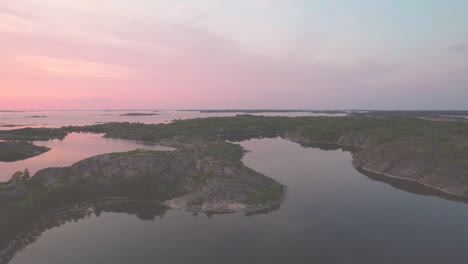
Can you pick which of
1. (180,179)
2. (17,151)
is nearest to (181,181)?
(180,179)

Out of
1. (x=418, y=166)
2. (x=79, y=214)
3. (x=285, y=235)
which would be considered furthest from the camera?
(x=418, y=166)

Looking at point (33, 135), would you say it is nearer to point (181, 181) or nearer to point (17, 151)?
point (17, 151)

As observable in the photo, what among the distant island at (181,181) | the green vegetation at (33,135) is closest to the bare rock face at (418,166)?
the distant island at (181,181)

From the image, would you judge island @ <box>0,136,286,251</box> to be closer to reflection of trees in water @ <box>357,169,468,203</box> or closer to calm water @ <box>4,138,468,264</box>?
calm water @ <box>4,138,468,264</box>

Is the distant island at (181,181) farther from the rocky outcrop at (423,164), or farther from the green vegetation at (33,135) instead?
the green vegetation at (33,135)

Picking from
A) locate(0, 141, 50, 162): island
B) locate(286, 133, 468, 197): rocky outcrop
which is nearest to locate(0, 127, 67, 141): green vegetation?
locate(0, 141, 50, 162): island
